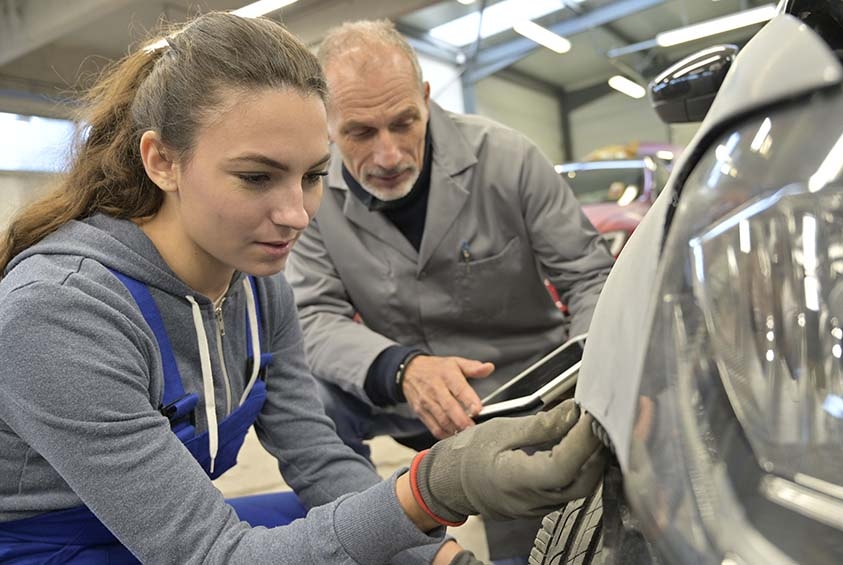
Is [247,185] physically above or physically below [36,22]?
below

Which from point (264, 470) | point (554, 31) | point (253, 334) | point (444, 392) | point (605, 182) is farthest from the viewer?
point (554, 31)

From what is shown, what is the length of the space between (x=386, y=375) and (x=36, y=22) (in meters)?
5.77

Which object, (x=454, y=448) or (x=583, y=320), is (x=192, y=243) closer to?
(x=454, y=448)

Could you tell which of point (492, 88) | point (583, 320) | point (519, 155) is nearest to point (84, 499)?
point (583, 320)

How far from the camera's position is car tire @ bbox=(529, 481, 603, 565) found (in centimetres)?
74

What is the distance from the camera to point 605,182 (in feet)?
16.6

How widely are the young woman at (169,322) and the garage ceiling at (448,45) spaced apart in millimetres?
3027

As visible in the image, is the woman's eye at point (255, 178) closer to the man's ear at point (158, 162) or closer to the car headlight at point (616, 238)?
the man's ear at point (158, 162)

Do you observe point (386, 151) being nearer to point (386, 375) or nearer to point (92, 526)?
point (386, 375)

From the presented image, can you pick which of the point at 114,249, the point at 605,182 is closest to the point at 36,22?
the point at 605,182

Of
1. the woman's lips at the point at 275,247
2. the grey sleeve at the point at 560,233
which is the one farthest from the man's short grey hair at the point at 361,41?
the woman's lips at the point at 275,247

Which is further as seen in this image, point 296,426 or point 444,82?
point 444,82

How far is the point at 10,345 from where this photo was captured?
932 millimetres

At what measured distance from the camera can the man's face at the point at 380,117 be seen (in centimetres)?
172
